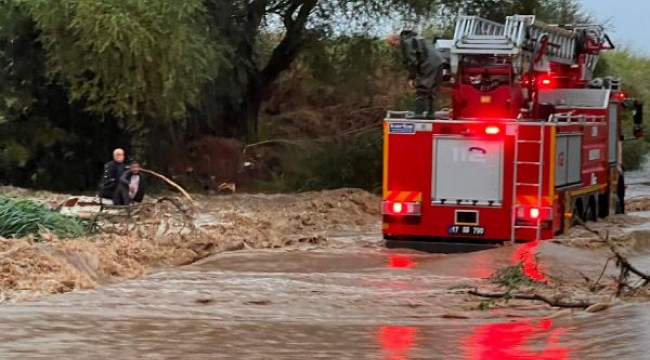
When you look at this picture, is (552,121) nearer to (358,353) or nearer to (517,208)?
(517,208)

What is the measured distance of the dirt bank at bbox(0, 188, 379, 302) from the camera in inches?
551

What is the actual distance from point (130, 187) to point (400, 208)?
462 cm

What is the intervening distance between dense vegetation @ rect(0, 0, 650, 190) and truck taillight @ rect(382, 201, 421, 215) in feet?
31.8

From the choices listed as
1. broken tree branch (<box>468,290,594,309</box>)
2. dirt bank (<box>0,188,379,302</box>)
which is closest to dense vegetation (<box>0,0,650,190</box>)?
dirt bank (<box>0,188,379,302</box>)

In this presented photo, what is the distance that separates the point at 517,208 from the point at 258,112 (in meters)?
18.7

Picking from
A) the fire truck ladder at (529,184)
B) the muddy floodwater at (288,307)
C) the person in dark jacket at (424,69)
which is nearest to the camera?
the muddy floodwater at (288,307)

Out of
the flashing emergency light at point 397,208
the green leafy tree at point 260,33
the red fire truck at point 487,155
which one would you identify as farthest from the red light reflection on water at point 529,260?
the green leafy tree at point 260,33

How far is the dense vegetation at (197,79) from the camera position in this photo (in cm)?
2653

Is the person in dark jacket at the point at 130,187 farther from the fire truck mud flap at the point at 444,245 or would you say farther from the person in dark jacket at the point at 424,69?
the person in dark jacket at the point at 424,69

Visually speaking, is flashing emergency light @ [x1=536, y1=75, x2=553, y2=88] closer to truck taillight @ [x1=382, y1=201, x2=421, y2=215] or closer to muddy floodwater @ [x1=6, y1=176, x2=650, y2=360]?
muddy floodwater @ [x1=6, y1=176, x2=650, y2=360]

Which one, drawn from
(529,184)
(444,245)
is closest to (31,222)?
(444,245)

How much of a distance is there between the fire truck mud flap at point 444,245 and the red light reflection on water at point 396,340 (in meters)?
6.50

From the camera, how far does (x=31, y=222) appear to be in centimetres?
1633

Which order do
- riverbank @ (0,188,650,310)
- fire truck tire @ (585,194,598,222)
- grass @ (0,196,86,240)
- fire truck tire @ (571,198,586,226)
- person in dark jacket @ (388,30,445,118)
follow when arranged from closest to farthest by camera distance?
riverbank @ (0,188,650,310), grass @ (0,196,86,240), person in dark jacket @ (388,30,445,118), fire truck tire @ (571,198,586,226), fire truck tire @ (585,194,598,222)
